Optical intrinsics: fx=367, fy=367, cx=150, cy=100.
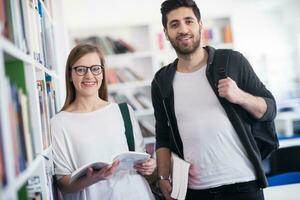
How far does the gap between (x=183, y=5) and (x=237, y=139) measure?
727mm

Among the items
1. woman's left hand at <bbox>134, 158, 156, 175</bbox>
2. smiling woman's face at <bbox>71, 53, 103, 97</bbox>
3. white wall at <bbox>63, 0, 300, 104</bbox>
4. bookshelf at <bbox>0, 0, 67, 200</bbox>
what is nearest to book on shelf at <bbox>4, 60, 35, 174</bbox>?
bookshelf at <bbox>0, 0, 67, 200</bbox>

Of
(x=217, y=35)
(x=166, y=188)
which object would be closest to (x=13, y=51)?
(x=166, y=188)

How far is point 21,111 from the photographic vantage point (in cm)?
123

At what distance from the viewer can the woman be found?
1.67 metres

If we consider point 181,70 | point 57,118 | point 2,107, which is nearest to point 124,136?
point 57,118

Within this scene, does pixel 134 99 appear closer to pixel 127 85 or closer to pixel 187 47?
pixel 127 85

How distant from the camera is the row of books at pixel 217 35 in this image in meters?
4.84

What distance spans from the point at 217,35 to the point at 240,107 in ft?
10.7

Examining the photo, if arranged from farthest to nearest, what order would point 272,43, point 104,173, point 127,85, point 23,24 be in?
point 272,43
point 127,85
point 104,173
point 23,24

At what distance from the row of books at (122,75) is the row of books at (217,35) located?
1.04 metres

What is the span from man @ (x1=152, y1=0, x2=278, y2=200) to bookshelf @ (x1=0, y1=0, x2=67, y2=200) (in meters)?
0.65

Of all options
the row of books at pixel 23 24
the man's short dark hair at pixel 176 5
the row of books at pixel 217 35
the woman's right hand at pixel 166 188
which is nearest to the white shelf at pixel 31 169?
the row of books at pixel 23 24

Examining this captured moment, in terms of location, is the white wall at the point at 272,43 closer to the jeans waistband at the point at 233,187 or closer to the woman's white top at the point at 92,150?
the jeans waistband at the point at 233,187

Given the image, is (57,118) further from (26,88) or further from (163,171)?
(163,171)
